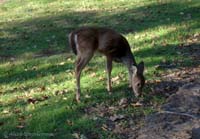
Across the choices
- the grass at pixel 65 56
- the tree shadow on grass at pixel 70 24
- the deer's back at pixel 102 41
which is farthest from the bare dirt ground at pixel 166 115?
the tree shadow on grass at pixel 70 24

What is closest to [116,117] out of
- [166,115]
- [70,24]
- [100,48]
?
[166,115]

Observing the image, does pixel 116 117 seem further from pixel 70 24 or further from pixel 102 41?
pixel 70 24

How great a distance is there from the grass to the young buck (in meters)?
0.27

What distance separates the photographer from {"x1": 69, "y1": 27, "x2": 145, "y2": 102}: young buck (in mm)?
8141

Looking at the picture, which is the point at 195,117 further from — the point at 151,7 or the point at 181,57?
the point at 151,7

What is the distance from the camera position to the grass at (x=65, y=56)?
24.6 ft

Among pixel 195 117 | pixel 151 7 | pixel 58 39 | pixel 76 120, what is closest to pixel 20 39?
pixel 58 39

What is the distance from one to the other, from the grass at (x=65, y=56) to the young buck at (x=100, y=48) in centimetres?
27

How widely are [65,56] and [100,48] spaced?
12.1 ft

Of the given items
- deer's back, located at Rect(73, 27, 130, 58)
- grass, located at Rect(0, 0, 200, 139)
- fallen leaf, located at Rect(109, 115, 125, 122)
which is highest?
deer's back, located at Rect(73, 27, 130, 58)

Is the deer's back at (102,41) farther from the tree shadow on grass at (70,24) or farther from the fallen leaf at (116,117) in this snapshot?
the tree shadow on grass at (70,24)

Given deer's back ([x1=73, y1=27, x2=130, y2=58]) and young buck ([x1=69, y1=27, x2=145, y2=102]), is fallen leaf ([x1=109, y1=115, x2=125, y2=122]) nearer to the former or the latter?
young buck ([x1=69, y1=27, x2=145, y2=102])

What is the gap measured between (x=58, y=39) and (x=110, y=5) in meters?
4.77

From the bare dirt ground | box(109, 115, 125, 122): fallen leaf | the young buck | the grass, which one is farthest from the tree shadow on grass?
box(109, 115, 125, 122): fallen leaf
